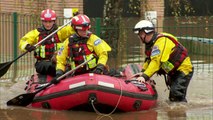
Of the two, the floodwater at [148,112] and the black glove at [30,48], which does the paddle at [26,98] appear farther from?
the black glove at [30,48]

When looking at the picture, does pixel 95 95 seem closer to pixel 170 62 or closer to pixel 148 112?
pixel 148 112

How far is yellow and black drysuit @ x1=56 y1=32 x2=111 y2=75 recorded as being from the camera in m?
9.46

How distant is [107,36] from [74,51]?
18.7 ft

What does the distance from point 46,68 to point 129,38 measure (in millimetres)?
5297

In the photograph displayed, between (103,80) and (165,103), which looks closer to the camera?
(103,80)

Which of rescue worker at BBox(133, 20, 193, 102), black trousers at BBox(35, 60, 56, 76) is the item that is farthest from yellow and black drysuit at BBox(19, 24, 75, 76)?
rescue worker at BBox(133, 20, 193, 102)

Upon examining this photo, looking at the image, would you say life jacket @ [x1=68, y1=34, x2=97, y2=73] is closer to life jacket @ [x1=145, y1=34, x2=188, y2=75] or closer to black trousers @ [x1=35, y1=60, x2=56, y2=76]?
black trousers @ [x1=35, y1=60, x2=56, y2=76]

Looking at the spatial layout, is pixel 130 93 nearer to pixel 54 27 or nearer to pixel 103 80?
pixel 103 80

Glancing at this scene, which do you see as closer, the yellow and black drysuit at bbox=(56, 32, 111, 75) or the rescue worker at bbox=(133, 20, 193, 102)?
the rescue worker at bbox=(133, 20, 193, 102)

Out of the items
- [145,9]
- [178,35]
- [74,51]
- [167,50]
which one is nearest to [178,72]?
[167,50]

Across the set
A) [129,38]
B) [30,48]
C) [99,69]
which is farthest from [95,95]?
[129,38]

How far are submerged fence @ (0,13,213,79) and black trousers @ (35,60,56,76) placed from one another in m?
4.13

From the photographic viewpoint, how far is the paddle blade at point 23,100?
30.4 ft

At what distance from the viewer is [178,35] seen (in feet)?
49.5
